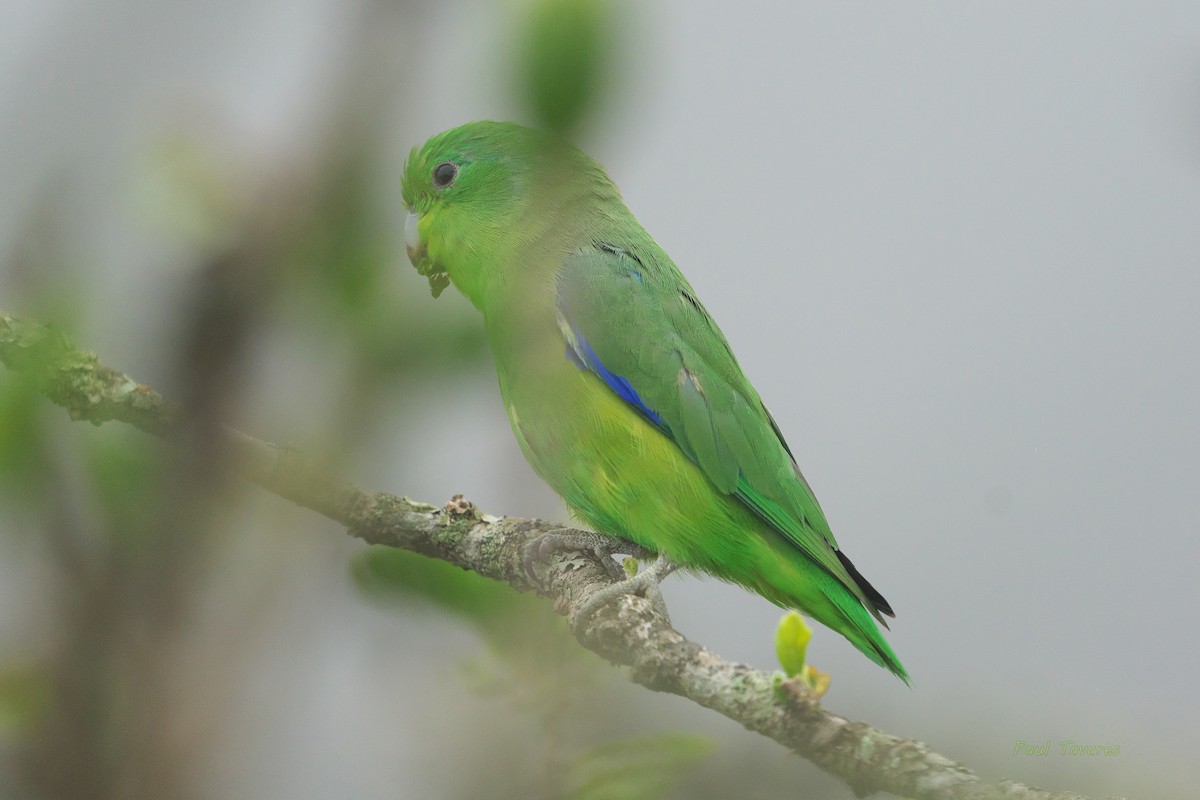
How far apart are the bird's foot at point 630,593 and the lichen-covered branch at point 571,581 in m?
0.02

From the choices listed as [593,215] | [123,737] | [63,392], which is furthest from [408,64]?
[593,215]

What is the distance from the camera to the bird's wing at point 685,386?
2867 mm

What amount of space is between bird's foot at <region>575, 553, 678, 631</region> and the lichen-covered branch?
0.02 meters

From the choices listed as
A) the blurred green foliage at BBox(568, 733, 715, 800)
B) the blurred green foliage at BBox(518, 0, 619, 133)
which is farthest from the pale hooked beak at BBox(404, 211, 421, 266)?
the blurred green foliage at BBox(518, 0, 619, 133)

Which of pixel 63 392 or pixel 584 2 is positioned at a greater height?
pixel 584 2

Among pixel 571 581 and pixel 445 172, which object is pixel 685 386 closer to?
pixel 571 581

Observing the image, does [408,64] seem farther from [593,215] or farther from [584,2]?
[593,215]

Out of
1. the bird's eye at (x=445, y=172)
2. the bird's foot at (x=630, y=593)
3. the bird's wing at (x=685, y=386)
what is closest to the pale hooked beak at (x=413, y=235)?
the bird's eye at (x=445, y=172)

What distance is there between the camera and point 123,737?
1.47 ft

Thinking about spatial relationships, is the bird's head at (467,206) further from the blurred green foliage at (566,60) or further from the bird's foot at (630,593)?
the blurred green foliage at (566,60)

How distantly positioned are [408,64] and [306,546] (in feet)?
0.93

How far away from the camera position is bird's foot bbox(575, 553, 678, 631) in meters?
2.20

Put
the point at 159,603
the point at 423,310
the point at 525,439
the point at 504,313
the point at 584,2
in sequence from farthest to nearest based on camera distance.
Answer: the point at 525,439, the point at 504,313, the point at 423,310, the point at 584,2, the point at 159,603

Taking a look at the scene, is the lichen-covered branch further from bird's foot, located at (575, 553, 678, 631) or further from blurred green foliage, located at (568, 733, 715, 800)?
blurred green foliage, located at (568, 733, 715, 800)
